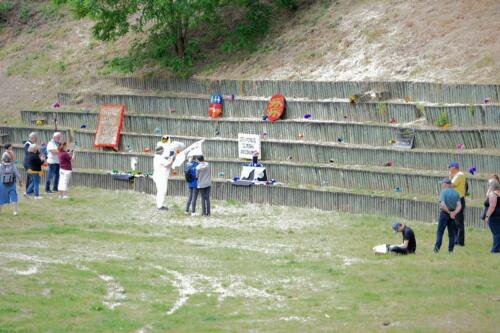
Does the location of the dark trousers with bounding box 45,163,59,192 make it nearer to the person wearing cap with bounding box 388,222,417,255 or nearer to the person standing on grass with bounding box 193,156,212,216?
the person standing on grass with bounding box 193,156,212,216

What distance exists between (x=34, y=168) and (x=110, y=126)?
5.14 m

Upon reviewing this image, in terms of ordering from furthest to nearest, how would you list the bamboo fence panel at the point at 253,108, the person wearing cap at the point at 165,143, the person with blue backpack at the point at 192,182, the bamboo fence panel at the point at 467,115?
the bamboo fence panel at the point at 253,108 → the person wearing cap at the point at 165,143 → the bamboo fence panel at the point at 467,115 → the person with blue backpack at the point at 192,182

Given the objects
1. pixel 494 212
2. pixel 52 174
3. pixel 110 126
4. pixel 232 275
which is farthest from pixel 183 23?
pixel 232 275

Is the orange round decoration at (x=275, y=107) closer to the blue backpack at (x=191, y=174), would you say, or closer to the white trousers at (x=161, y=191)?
the white trousers at (x=161, y=191)

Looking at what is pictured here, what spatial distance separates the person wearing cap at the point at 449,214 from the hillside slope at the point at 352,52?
27.4 feet

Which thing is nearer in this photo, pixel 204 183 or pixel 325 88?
pixel 204 183

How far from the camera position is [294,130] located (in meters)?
35.4

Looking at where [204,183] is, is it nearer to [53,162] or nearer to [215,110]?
[53,162]

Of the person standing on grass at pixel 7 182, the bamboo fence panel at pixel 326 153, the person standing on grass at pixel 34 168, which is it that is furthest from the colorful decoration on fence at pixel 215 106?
the person standing on grass at pixel 7 182

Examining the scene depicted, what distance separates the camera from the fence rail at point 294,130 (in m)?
32.0

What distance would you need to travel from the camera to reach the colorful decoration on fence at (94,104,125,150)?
38.8 meters

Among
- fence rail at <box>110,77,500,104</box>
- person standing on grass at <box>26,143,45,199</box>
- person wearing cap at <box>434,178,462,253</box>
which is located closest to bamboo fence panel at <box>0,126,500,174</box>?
fence rail at <box>110,77,500,104</box>

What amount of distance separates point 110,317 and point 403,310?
5200 millimetres

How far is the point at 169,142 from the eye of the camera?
1426 inches
